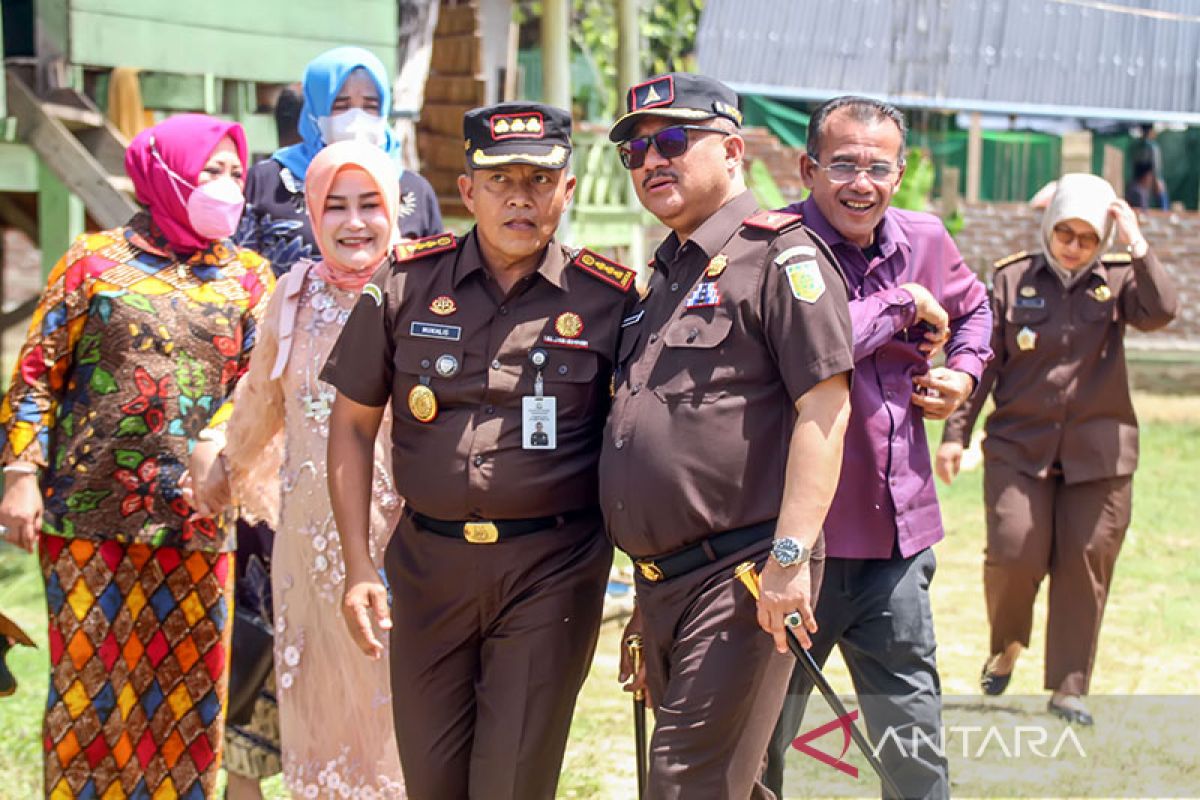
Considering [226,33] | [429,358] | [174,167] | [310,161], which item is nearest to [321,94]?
[310,161]

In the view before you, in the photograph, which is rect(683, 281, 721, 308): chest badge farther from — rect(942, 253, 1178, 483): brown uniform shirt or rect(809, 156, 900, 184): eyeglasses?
rect(942, 253, 1178, 483): brown uniform shirt

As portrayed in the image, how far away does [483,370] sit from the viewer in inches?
147

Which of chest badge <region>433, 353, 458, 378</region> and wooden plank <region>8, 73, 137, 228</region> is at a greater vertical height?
wooden plank <region>8, 73, 137, 228</region>

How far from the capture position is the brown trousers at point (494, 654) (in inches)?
145

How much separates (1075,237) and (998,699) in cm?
188

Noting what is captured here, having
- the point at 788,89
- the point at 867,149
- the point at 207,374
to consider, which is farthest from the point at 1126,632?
the point at 788,89

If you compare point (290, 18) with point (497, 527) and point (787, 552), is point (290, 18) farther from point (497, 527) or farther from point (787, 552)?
point (787, 552)

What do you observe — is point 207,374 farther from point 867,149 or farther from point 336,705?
point 867,149

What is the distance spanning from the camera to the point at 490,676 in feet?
12.2

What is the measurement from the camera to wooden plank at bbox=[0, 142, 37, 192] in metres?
8.14

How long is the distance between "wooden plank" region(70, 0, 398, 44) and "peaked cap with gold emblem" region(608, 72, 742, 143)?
17.0 ft

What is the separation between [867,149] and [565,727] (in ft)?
5.32

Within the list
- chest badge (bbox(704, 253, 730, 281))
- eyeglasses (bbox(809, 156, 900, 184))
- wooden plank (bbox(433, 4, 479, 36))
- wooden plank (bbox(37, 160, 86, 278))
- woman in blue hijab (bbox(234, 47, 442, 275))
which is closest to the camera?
chest badge (bbox(704, 253, 730, 281))

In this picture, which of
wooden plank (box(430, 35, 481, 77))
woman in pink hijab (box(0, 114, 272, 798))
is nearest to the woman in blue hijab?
→ woman in pink hijab (box(0, 114, 272, 798))
